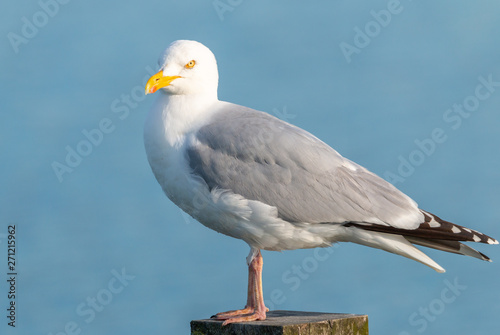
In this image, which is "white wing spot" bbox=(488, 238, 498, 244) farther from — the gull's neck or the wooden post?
the gull's neck

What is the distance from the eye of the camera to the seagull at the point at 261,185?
561 cm

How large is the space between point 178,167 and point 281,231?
1.11m

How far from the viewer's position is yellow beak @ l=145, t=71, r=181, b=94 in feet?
19.1

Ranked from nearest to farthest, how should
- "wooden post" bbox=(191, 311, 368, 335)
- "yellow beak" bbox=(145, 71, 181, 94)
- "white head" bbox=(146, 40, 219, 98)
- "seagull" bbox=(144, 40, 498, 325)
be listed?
"wooden post" bbox=(191, 311, 368, 335) < "seagull" bbox=(144, 40, 498, 325) < "yellow beak" bbox=(145, 71, 181, 94) < "white head" bbox=(146, 40, 219, 98)

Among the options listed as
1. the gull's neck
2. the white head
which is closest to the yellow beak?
the white head

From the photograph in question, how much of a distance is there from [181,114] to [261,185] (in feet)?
3.55

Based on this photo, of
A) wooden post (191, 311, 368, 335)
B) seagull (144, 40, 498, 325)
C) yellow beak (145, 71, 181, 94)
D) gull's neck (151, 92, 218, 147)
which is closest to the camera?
wooden post (191, 311, 368, 335)

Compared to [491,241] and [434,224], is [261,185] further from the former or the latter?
[491,241]

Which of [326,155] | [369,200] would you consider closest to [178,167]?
[326,155]

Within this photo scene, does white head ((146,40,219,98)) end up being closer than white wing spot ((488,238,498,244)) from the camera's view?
No

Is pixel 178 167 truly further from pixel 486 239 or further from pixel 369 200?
pixel 486 239

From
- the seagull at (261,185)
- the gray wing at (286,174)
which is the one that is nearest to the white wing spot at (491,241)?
the seagull at (261,185)

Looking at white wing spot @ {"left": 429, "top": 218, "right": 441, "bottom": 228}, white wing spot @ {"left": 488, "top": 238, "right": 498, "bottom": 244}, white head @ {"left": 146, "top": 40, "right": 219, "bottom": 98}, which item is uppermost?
white head @ {"left": 146, "top": 40, "right": 219, "bottom": 98}

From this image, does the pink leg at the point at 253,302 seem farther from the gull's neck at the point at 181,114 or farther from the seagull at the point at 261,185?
the gull's neck at the point at 181,114
